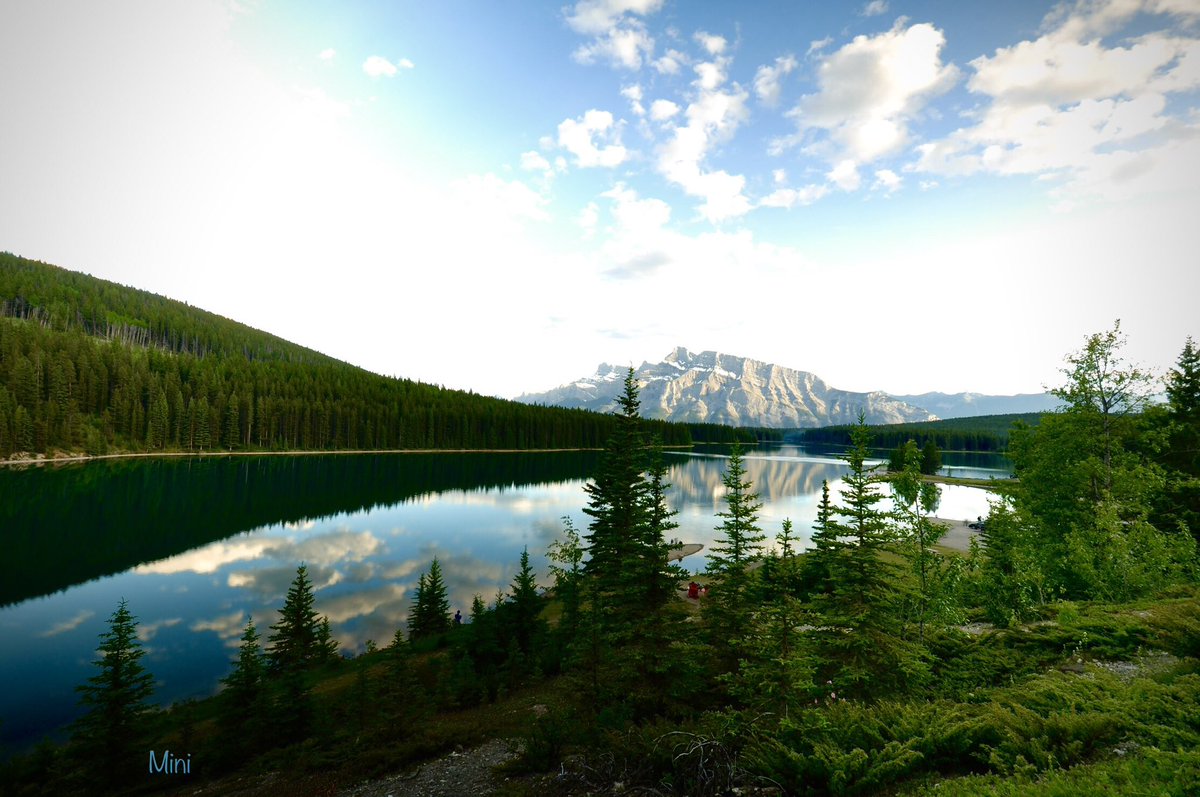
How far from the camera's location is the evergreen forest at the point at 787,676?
8.76 meters

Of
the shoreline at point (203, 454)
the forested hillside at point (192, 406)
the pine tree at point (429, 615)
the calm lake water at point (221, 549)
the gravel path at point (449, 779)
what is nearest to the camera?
the gravel path at point (449, 779)

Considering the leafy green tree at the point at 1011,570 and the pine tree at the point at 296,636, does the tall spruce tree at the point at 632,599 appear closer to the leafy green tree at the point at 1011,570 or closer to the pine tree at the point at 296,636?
the leafy green tree at the point at 1011,570

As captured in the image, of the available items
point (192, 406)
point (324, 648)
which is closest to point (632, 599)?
point (324, 648)

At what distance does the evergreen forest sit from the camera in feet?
28.7

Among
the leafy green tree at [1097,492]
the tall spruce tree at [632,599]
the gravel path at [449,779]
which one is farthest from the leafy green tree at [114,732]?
the leafy green tree at [1097,492]

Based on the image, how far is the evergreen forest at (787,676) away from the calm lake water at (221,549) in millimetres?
9536

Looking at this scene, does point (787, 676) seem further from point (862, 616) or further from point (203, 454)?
point (203, 454)

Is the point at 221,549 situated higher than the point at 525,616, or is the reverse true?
the point at 525,616

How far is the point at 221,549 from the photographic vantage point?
52250 mm

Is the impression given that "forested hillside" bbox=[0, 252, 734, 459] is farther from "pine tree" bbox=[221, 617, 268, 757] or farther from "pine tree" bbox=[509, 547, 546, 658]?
"pine tree" bbox=[221, 617, 268, 757]

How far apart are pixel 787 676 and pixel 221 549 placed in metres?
62.3

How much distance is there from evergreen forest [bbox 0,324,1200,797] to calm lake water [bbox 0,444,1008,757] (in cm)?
954

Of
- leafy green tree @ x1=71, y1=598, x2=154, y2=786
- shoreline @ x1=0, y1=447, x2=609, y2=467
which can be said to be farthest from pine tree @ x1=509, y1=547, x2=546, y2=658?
shoreline @ x1=0, y1=447, x2=609, y2=467

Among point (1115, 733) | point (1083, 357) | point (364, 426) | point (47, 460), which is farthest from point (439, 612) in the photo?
point (364, 426)
